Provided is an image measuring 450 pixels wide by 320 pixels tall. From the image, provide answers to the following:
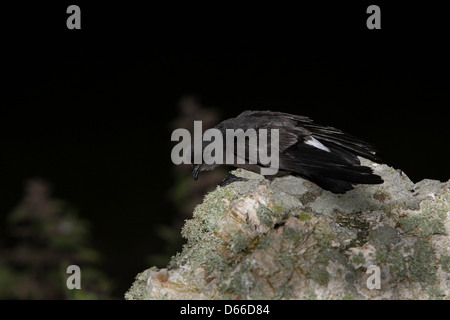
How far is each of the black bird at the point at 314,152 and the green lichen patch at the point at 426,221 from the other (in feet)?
1.74

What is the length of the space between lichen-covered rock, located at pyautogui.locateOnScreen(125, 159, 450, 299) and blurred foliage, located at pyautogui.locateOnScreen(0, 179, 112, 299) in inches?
121

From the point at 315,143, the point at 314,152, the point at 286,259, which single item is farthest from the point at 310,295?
the point at 315,143

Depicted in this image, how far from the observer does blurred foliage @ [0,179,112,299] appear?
23.9ft

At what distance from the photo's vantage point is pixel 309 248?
174 inches

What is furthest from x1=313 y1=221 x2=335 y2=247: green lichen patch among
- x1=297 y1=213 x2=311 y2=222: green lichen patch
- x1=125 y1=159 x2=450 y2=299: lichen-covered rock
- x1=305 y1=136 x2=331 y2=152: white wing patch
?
x1=305 y1=136 x2=331 y2=152: white wing patch

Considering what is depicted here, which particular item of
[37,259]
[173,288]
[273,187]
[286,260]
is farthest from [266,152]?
[37,259]

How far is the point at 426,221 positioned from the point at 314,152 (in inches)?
61.0

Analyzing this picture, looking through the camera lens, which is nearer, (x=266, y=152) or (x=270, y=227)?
(x=270, y=227)

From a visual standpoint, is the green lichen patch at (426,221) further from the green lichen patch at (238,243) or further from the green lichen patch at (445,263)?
the green lichen patch at (238,243)

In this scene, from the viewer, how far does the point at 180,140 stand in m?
7.45

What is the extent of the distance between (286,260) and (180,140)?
144 inches

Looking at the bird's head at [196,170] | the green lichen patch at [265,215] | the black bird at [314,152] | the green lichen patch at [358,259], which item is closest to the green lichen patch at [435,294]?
the green lichen patch at [358,259]

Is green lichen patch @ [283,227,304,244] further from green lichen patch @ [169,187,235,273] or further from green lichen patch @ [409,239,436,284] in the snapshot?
green lichen patch @ [409,239,436,284]

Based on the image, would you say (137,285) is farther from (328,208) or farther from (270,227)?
(328,208)
